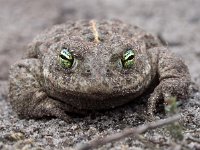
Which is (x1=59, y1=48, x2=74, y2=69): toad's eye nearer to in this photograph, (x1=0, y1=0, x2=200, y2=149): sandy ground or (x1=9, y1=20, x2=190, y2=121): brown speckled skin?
(x1=9, y1=20, x2=190, y2=121): brown speckled skin

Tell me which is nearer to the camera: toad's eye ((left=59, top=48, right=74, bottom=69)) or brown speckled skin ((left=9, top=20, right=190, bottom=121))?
brown speckled skin ((left=9, top=20, right=190, bottom=121))

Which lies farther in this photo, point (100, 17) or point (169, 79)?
point (100, 17)

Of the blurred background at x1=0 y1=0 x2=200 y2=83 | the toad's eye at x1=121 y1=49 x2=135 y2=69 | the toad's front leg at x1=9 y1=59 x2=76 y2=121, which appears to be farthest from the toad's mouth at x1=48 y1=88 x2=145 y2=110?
the blurred background at x1=0 y1=0 x2=200 y2=83

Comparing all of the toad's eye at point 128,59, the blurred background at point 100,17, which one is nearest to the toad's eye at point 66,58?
the toad's eye at point 128,59

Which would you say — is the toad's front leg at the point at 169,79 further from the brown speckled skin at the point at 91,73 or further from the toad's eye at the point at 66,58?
the toad's eye at the point at 66,58

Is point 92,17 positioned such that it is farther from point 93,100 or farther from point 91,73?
point 91,73

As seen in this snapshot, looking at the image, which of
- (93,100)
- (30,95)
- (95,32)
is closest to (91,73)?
(93,100)

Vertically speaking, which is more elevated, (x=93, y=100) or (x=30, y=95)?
(x=30, y=95)
